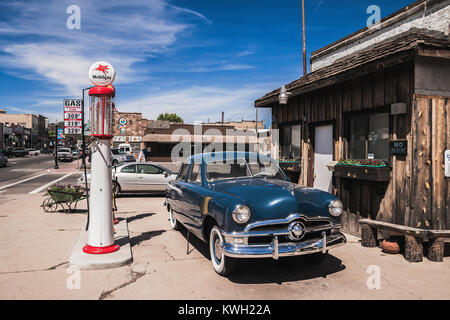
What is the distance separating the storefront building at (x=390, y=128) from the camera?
19.7 feet

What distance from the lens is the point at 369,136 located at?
725cm

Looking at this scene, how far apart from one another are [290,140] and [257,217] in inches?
254

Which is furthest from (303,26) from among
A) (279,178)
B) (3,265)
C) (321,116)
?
(3,265)

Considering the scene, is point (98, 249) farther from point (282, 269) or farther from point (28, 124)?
point (28, 124)

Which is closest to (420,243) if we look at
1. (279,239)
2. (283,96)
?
(279,239)

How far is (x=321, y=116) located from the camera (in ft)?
29.0

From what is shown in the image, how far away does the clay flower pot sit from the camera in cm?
604

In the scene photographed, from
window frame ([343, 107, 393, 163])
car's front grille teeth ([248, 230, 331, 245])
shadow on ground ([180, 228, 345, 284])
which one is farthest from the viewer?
window frame ([343, 107, 393, 163])

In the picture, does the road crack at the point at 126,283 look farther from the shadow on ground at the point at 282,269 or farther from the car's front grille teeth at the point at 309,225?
the car's front grille teeth at the point at 309,225

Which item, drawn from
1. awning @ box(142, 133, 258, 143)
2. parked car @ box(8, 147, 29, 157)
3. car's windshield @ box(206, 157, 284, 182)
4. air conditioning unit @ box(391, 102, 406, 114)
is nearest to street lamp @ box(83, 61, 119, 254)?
car's windshield @ box(206, 157, 284, 182)

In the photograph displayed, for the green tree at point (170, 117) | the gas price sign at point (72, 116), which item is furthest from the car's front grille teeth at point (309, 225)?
the green tree at point (170, 117)

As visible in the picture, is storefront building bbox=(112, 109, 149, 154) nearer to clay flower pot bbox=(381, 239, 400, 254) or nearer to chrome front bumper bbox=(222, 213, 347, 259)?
clay flower pot bbox=(381, 239, 400, 254)

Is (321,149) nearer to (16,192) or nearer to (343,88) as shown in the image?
(343,88)
